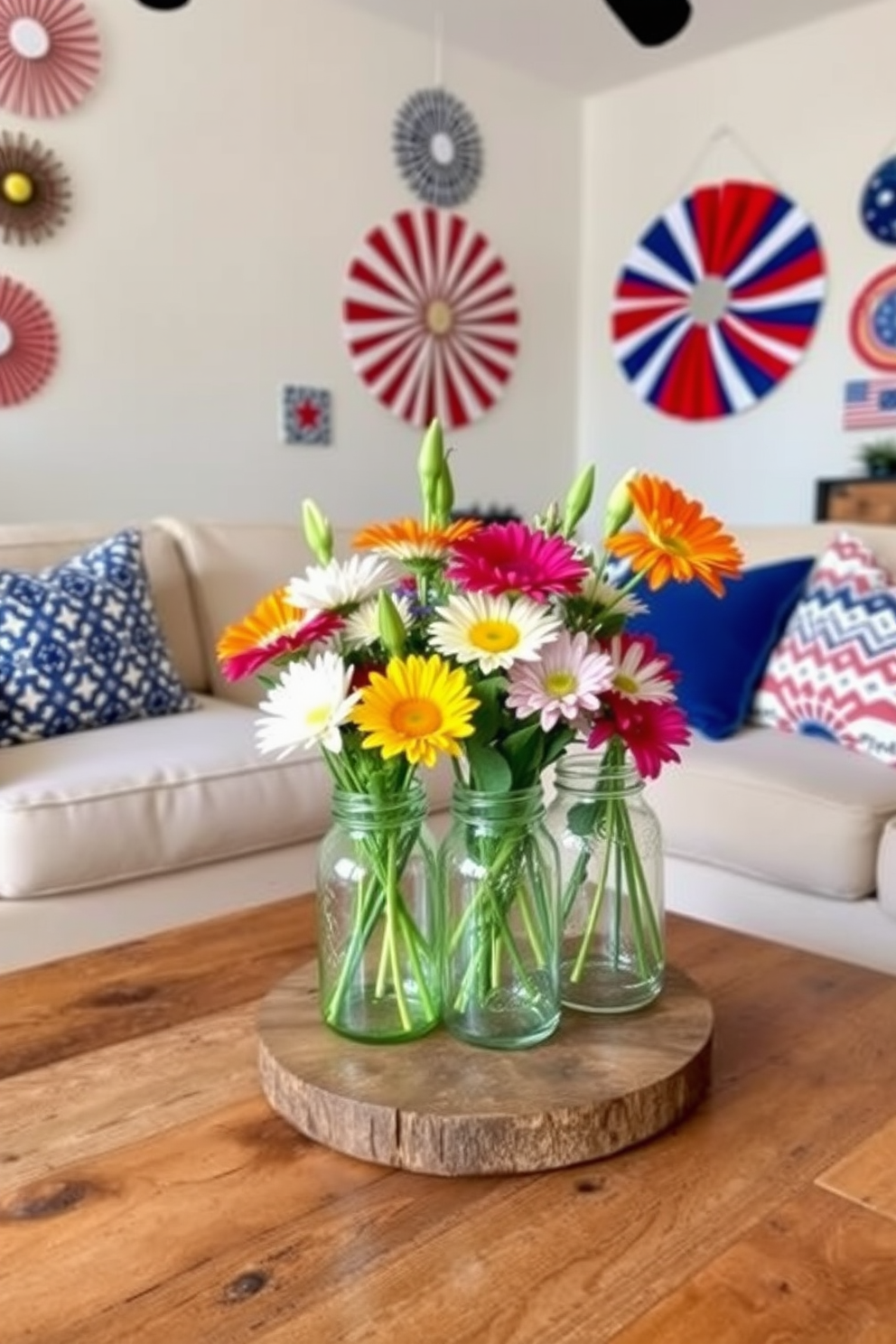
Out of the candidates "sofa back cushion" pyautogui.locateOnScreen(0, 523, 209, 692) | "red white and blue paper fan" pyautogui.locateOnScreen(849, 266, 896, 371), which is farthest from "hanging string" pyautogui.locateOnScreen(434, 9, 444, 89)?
"sofa back cushion" pyautogui.locateOnScreen(0, 523, 209, 692)

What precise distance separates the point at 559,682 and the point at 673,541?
14 cm

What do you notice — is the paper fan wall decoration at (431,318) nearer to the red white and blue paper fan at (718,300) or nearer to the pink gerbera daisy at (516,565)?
the red white and blue paper fan at (718,300)

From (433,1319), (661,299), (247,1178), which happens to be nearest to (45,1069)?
(247,1178)

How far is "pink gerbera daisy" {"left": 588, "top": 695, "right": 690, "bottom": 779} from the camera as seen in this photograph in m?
0.88

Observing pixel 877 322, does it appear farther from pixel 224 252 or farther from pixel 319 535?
pixel 319 535

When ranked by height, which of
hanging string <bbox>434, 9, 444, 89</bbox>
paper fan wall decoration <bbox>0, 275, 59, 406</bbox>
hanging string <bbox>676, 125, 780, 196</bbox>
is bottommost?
paper fan wall decoration <bbox>0, 275, 59, 406</bbox>

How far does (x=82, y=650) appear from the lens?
6.62ft

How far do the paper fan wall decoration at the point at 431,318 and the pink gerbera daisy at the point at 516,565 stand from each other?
2886mm

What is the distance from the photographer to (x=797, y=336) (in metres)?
3.59

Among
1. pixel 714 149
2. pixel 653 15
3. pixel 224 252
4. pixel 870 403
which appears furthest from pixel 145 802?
pixel 714 149

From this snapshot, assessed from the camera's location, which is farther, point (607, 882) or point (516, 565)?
point (607, 882)

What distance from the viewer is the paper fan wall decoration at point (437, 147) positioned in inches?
143

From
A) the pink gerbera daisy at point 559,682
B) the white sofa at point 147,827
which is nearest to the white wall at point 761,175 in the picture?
the white sofa at point 147,827

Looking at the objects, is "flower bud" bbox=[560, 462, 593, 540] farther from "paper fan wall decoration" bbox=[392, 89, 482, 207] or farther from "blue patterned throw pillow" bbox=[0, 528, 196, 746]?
"paper fan wall decoration" bbox=[392, 89, 482, 207]
